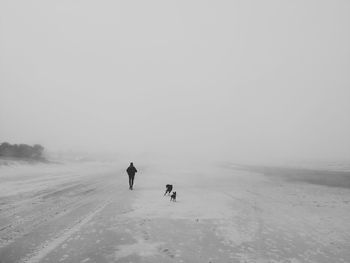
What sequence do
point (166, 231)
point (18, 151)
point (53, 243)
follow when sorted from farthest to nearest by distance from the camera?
point (18, 151), point (166, 231), point (53, 243)

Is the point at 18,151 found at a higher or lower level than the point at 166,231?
higher

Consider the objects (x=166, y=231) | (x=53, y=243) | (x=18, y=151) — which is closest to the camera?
(x=53, y=243)

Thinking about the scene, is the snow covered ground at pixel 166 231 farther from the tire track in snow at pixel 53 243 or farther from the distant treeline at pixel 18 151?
the distant treeline at pixel 18 151

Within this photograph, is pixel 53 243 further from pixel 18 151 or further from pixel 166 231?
pixel 18 151

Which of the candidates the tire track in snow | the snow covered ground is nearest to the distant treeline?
the snow covered ground

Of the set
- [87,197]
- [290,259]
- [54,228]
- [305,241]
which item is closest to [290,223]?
[305,241]

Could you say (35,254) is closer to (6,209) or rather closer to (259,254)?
(259,254)

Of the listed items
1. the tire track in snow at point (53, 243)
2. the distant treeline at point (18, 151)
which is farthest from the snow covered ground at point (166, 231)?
the distant treeline at point (18, 151)

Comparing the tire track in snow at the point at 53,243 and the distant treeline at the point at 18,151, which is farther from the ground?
the distant treeline at the point at 18,151

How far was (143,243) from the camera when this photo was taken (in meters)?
8.59

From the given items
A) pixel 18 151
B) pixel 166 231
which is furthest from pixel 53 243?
pixel 18 151

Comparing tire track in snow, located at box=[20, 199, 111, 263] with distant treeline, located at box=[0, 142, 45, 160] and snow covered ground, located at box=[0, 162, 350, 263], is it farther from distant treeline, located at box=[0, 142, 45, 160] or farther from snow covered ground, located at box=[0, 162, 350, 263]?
distant treeline, located at box=[0, 142, 45, 160]

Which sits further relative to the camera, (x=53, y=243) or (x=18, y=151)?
(x=18, y=151)

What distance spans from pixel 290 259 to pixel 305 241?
7.36ft
